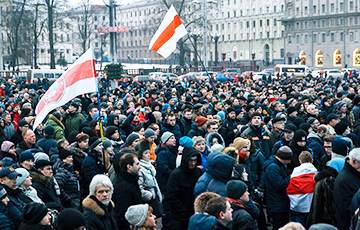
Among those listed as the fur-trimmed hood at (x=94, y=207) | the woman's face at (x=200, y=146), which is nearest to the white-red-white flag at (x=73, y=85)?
the woman's face at (x=200, y=146)

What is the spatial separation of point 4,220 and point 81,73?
3.02 meters

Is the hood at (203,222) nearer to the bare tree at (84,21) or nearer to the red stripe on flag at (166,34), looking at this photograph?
the red stripe on flag at (166,34)

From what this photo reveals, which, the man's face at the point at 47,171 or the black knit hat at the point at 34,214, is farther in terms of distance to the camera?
the man's face at the point at 47,171

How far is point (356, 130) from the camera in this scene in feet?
35.4

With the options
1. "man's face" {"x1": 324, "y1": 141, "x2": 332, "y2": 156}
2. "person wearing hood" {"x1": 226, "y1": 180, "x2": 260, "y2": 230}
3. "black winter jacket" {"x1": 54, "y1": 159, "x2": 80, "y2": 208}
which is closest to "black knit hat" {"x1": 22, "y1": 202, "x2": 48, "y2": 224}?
"person wearing hood" {"x1": 226, "y1": 180, "x2": 260, "y2": 230}

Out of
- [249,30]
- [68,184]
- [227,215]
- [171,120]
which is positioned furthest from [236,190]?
[249,30]

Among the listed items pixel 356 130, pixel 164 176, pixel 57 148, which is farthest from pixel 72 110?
pixel 356 130

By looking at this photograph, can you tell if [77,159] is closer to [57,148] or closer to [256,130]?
[57,148]

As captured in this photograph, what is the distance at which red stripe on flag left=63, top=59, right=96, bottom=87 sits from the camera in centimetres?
827

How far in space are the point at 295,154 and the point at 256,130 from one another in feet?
6.29

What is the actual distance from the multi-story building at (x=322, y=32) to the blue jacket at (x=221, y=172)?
75067mm

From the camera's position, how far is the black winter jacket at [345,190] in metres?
6.05

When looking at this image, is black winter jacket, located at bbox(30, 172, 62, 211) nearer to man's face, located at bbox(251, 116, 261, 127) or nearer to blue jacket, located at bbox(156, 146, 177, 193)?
blue jacket, located at bbox(156, 146, 177, 193)

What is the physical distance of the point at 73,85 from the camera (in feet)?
27.1
